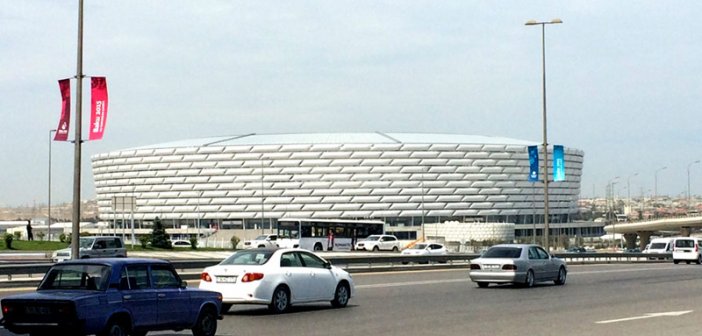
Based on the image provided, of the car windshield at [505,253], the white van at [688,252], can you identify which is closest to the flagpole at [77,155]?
the car windshield at [505,253]

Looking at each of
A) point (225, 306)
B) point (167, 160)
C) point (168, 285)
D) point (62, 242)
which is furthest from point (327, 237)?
point (167, 160)

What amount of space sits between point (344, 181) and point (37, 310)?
14833cm

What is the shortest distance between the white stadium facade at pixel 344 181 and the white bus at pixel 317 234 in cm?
6378

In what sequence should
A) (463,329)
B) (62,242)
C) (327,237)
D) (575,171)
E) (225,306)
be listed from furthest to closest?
(575,171) → (327,237) → (62,242) → (225,306) → (463,329)

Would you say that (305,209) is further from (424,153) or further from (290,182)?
(424,153)

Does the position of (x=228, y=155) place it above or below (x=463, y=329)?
above

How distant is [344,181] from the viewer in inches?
6388

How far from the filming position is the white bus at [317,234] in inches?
3408

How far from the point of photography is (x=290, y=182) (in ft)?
532

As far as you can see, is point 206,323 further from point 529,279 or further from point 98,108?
point 529,279

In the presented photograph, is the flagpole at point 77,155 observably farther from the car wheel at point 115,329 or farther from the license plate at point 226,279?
the car wheel at point 115,329

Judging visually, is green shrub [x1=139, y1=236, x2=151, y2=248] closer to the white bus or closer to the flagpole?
the white bus

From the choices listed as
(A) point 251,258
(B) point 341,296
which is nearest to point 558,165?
(B) point 341,296

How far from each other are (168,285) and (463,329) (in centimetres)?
518
